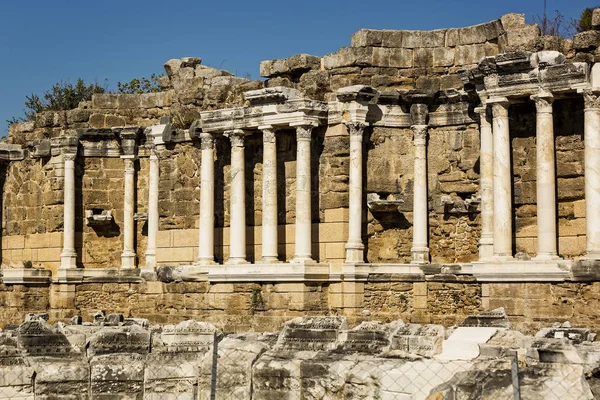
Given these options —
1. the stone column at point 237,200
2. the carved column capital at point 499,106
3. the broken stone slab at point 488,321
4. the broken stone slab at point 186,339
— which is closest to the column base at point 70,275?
the stone column at point 237,200

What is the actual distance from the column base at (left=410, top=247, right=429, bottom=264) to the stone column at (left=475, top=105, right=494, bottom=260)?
137cm

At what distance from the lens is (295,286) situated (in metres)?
22.6

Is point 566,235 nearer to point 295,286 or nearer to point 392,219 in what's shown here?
point 392,219

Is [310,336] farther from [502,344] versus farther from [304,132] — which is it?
[304,132]

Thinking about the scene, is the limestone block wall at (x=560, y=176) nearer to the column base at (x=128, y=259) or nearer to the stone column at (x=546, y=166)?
the stone column at (x=546, y=166)

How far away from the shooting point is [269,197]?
2341cm

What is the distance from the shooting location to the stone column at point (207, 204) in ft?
80.8

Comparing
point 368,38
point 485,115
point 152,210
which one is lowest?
point 152,210

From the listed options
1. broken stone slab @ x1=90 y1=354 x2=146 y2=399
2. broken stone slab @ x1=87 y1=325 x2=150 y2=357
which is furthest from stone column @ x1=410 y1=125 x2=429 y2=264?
broken stone slab @ x1=90 y1=354 x2=146 y2=399

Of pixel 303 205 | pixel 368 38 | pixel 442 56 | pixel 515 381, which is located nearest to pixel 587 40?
pixel 442 56

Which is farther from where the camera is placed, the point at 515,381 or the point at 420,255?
the point at 420,255

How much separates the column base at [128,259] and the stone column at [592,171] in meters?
11.6

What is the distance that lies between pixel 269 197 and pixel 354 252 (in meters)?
2.09

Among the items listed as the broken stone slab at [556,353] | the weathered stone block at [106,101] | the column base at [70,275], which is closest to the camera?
the broken stone slab at [556,353]
